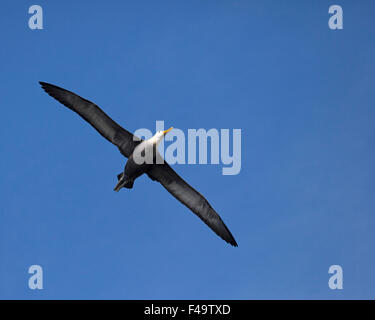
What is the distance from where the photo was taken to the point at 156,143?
1019 inches

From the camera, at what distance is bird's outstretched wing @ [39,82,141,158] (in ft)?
85.3

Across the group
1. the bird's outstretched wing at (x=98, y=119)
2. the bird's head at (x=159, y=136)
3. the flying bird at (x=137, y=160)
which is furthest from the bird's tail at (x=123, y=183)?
the bird's head at (x=159, y=136)

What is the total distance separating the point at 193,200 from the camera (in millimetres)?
27672

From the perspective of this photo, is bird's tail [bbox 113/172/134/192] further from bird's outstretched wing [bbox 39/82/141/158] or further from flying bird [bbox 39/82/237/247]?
bird's outstretched wing [bbox 39/82/141/158]

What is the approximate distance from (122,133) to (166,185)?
332cm

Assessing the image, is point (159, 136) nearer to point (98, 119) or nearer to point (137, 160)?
point (137, 160)

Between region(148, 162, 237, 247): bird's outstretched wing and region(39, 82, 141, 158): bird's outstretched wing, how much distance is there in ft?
6.31

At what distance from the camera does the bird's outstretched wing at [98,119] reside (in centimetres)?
2600

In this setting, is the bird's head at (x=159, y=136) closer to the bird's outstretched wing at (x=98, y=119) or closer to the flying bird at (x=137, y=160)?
the flying bird at (x=137, y=160)

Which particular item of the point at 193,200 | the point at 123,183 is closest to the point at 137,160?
the point at 123,183

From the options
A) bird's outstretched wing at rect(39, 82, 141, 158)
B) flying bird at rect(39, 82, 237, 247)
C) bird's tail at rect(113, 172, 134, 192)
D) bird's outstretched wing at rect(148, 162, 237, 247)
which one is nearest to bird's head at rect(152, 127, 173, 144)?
flying bird at rect(39, 82, 237, 247)
